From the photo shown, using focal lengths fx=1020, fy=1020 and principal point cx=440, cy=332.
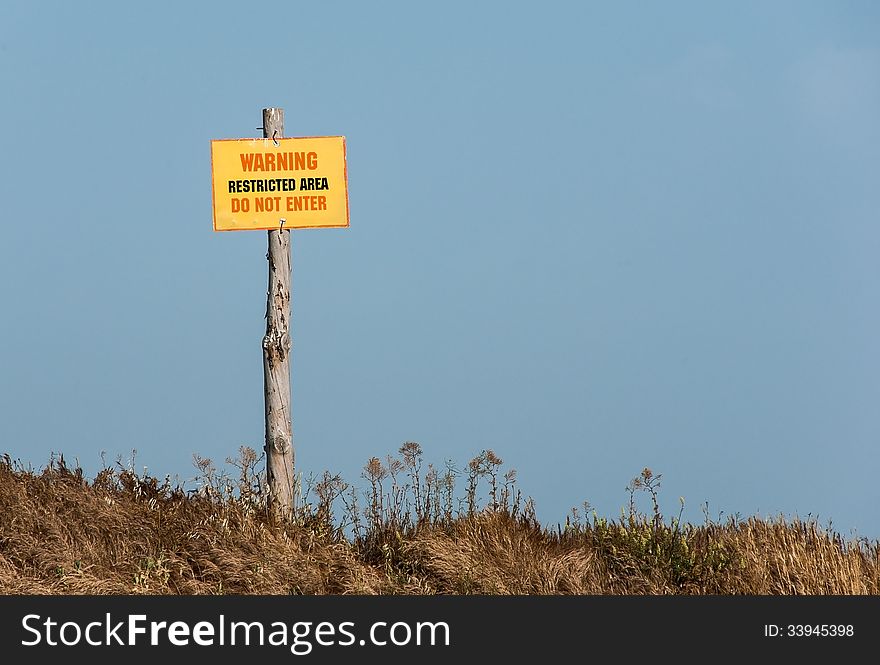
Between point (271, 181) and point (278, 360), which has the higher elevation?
point (271, 181)

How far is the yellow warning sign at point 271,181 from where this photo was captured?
30.6 ft

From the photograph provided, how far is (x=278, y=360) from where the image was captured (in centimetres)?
930

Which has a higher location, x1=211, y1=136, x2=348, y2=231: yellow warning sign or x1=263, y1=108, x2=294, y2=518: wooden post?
x1=211, y1=136, x2=348, y2=231: yellow warning sign

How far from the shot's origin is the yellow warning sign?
9.31 metres

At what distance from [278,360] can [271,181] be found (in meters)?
1.64

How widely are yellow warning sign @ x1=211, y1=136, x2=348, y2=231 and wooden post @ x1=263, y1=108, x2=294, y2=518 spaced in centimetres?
15

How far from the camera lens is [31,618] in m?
6.96

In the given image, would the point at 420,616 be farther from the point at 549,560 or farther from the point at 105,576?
the point at 105,576

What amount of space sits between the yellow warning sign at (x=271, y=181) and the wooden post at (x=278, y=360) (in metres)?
0.15

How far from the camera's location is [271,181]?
933cm

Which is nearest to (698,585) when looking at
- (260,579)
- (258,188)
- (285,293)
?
(260,579)

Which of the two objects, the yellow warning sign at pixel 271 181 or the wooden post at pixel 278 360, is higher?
the yellow warning sign at pixel 271 181

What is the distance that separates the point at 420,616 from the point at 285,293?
353 centimetres

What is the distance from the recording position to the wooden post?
9.22 meters
